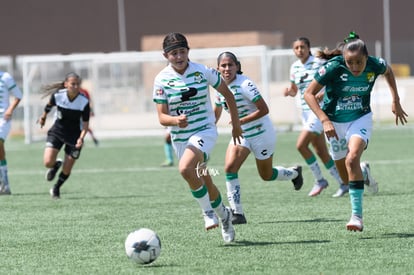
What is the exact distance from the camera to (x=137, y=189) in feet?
52.4

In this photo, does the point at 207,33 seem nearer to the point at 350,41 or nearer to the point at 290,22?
the point at 290,22

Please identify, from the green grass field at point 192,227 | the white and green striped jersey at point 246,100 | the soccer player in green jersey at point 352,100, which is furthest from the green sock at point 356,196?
the white and green striped jersey at point 246,100

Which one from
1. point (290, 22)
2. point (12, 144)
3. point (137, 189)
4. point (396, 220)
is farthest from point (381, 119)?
point (396, 220)

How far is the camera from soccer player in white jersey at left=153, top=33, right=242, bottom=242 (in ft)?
31.0

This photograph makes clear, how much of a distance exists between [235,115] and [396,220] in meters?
2.41

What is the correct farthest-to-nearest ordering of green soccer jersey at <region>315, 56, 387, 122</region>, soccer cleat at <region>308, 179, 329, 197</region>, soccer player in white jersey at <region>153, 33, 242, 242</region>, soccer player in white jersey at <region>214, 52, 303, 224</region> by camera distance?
soccer cleat at <region>308, 179, 329, 197</region> → soccer player in white jersey at <region>214, 52, 303, 224</region> → green soccer jersey at <region>315, 56, 387, 122</region> → soccer player in white jersey at <region>153, 33, 242, 242</region>

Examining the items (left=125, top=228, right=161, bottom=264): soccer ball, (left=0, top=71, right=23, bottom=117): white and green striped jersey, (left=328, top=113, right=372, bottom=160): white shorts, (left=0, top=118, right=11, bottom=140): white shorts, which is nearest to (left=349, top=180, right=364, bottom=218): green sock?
(left=328, top=113, right=372, bottom=160): white shorts

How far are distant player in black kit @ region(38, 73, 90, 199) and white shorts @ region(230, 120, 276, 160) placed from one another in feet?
13.0

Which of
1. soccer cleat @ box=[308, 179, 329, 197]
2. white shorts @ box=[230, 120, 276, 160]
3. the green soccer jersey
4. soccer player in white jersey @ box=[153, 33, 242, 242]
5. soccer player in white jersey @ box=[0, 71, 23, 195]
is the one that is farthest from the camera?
soccer player in white jersey @ box=[0, 71, 23, 195]

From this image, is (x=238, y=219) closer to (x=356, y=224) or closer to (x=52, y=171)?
(x=356, y=224)

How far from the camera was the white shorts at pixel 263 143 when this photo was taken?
11.4 metres

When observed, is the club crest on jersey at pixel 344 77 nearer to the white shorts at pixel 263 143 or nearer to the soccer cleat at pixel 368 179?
the white shorts at pixel 263 143

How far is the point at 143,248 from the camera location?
27.3 ft

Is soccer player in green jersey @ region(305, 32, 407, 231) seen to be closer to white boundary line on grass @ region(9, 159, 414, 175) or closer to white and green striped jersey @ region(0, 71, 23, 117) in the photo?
white and green striped jersey @ region(0, 71, 23, 117)
